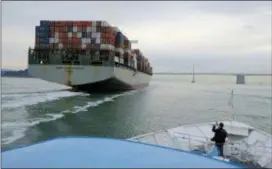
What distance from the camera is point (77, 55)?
142 ft

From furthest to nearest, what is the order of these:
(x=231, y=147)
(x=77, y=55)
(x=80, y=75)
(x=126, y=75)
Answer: (x=126, y=75), (x=77, y=55), (x=80, y=75), (x=231, y=147)

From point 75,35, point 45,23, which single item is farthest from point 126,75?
point 45,23

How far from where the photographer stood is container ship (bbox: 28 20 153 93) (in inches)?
1661

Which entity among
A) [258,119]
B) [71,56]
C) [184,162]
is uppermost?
[71,56]

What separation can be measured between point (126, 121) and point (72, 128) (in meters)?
4.46

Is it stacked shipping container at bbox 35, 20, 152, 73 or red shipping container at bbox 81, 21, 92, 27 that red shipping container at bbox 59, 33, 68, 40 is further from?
red shipping container at bbox 81, 21, 92, 27

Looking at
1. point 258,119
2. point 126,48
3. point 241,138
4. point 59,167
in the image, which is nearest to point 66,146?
point 59,167

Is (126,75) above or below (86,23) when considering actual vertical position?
below

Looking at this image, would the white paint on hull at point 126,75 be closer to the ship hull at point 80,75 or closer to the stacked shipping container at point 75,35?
the ship hull at point 80,75

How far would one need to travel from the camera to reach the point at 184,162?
4.20 m

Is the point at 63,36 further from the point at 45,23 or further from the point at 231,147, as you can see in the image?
the point at 231,147

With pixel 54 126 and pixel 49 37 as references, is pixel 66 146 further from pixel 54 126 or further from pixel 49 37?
pixel 49 37

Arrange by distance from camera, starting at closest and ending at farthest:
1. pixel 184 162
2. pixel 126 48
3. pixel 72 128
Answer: pixel 184 162 → pixel 72 128 → pixel 126 48

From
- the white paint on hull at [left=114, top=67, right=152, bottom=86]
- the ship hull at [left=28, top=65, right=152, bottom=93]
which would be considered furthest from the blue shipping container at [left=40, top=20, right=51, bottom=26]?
the white paint on hull at [left=114, top=67, right=152, bottom=86]
